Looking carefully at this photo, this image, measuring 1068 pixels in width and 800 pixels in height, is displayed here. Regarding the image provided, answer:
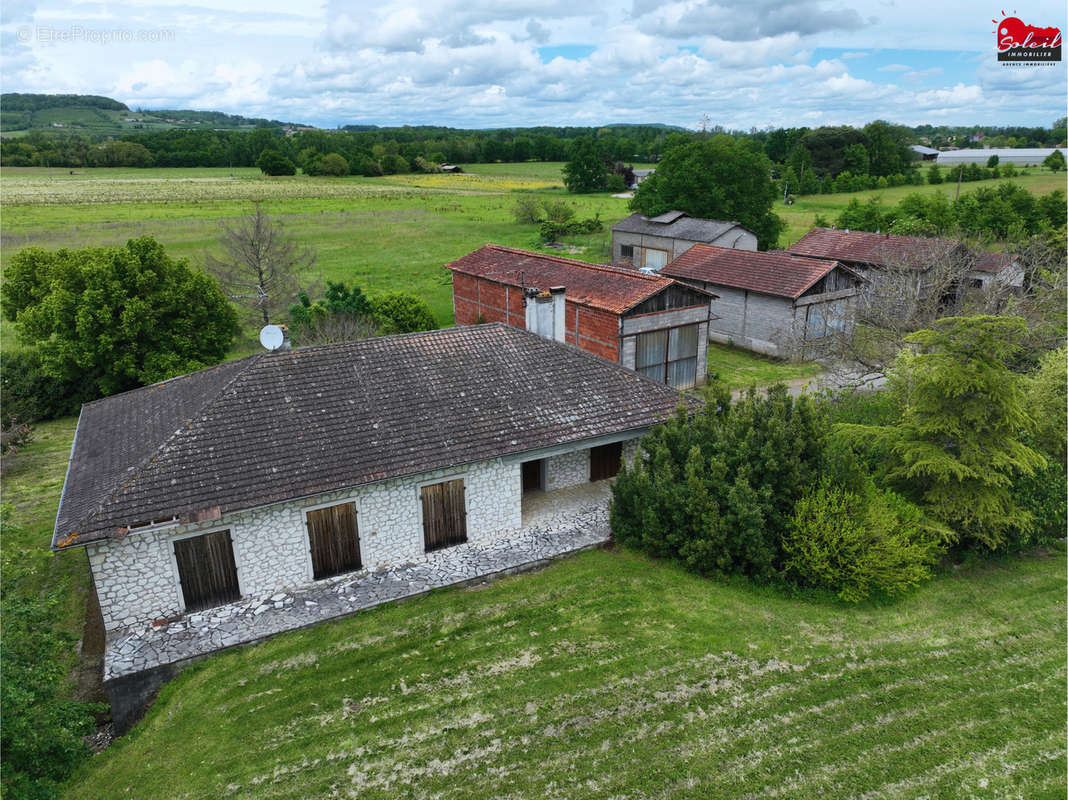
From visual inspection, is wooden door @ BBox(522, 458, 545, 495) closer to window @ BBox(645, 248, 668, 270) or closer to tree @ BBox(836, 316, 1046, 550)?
tree @ BBox(836, 316, 1046, 550)

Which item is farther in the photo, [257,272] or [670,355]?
[257,272]

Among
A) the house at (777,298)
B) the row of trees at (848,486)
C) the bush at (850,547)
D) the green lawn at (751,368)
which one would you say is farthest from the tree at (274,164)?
the bush at (850,547)

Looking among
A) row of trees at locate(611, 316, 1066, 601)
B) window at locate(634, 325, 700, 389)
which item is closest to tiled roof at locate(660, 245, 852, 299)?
window at locate(634, 325, 700, 389)

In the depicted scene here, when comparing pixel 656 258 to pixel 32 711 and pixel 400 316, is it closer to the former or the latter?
pixel 400 316

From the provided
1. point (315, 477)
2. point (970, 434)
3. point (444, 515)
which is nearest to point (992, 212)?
point (970, 434)

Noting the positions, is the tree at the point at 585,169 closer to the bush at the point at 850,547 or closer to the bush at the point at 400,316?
the bush at the point at 400,316
